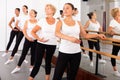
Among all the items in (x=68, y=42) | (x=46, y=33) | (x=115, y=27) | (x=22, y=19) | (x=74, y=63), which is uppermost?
(x=22, y=19)

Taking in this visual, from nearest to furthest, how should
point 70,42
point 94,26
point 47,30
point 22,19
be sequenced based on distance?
point 70,42, point 47,30, point 94,26, point 22,19

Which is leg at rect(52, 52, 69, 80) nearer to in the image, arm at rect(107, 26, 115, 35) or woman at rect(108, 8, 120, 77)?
woman at rect(108, 8, 120, 77)

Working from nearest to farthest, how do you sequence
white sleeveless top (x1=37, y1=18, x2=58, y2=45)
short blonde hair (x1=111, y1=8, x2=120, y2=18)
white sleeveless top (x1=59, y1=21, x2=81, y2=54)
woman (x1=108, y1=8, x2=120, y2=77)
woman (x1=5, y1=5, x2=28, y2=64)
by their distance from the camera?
white sleeveless top (x1=59, y1=21, x2=81, y2=54), white sleeveless top (x1=37, y1=18, x2=58, y2=45), woman (x1=108, y1=8, x2=120, y2=77), short blonde hair (x1=111, y1=8, x2=120, y2=18), woman (x1=5, y1=5, x2=28, y2=64)

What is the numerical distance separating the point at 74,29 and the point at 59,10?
4.00m

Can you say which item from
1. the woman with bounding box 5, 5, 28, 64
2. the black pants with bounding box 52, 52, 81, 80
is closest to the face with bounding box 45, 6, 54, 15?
the black pants with bounding box 52, 52, 81, 80

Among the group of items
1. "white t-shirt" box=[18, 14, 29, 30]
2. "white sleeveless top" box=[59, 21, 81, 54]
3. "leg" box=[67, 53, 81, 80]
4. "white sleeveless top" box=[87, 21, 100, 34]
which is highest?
"white t-shirt" box=[18, 14, 29, 30]

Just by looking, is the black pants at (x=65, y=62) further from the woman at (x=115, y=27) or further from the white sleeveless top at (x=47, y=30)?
the woman at (x=115, y=27)

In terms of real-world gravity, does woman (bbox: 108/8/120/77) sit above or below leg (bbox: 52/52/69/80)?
above

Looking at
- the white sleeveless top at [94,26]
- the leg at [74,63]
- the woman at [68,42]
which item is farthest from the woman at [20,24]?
the leg at [74,63]

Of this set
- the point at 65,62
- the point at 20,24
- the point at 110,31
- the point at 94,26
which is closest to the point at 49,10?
the point at 65,62

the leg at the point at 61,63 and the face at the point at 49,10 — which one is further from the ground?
the face at the point at 49,10

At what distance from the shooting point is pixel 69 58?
285cm

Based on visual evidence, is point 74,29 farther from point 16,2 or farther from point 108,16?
point 16,2

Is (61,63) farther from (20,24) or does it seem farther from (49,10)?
(20,24)
